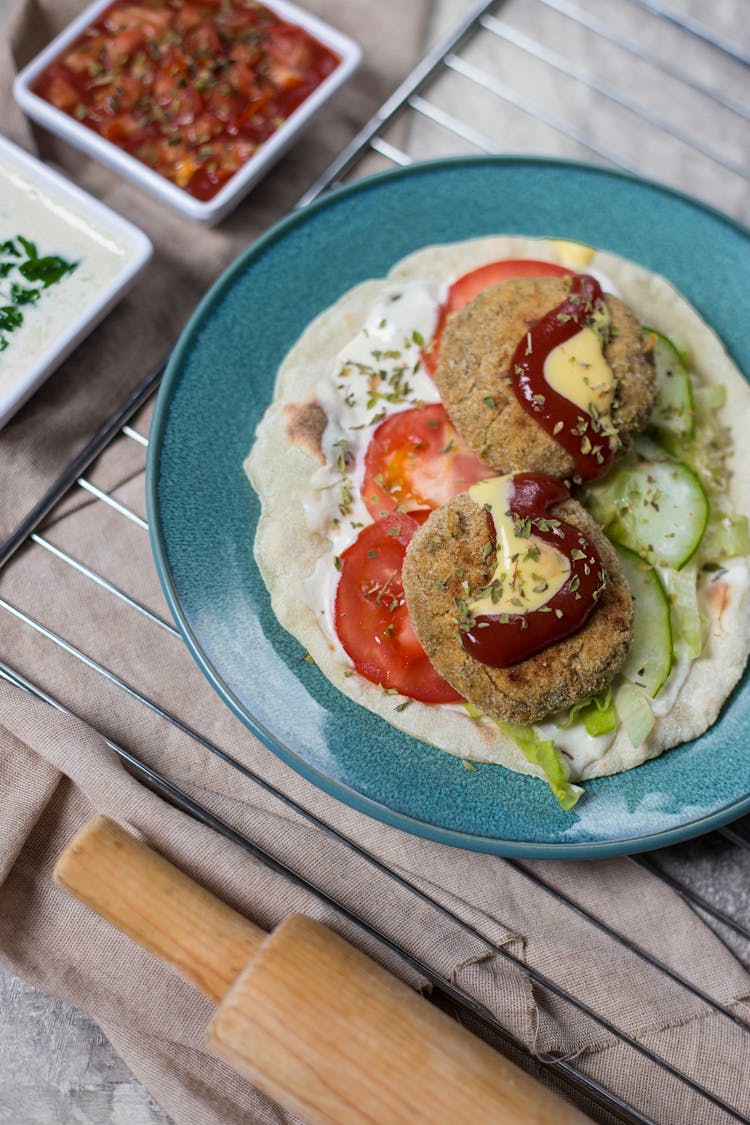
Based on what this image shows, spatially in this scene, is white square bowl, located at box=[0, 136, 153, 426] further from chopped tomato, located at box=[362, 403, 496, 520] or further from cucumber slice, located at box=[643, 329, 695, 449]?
cucumber slice, located at box=[643, 329, 695, 449]

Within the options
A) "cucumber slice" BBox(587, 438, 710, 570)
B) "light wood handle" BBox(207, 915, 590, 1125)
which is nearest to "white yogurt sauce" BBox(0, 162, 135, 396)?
"cucumber slice" BBox(587, 438, 710, 570)

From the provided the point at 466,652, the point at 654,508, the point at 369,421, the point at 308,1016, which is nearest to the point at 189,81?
the point at 369,421

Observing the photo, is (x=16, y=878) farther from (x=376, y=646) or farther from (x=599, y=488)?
(x=599, y=488)

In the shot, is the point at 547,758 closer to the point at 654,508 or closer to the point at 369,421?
the point at 654,508

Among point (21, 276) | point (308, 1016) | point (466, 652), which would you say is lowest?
point (308, 1016)

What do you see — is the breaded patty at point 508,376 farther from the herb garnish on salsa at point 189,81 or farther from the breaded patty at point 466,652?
the herb garnish on salsa at point 189,81

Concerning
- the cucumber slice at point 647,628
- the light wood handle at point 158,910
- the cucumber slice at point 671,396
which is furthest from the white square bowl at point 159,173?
the light wood handle at point 158,910
